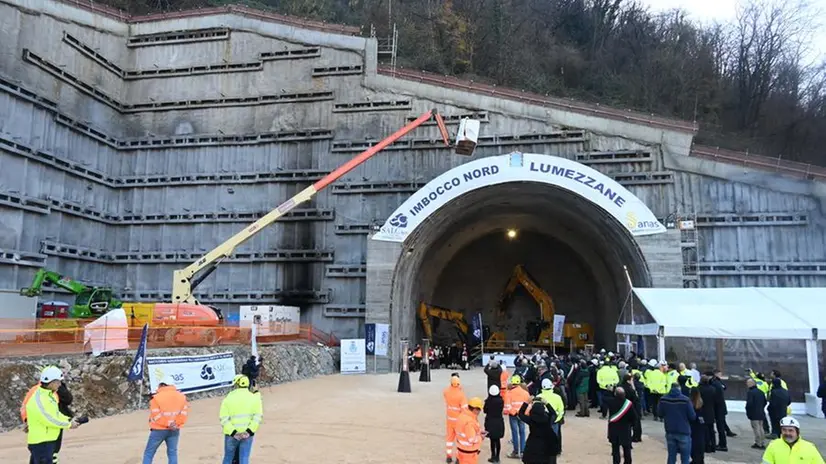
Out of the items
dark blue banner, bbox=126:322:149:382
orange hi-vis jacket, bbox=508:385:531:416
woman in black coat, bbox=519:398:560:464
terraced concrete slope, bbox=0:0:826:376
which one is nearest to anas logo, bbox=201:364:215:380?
dark blue banner, bbox=126:322:149:382

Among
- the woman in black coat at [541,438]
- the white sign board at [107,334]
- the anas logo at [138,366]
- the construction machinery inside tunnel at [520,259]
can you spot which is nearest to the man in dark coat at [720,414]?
the woman in black coat at [541,438]

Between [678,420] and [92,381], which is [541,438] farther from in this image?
[92,381]

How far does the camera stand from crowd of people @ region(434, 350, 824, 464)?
762 centimetres

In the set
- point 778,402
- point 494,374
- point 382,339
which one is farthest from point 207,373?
point 778,402

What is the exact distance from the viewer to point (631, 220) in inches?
934

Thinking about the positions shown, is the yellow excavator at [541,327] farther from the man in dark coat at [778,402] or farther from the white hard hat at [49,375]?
the white hard hat at [49,375]

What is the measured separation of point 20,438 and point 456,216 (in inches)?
807

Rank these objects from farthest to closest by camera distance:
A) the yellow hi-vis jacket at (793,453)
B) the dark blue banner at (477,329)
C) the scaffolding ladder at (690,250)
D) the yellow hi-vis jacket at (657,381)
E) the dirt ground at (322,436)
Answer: the dark blue banner at (477,329), the scaffolding ladder at (690,250), the yellow hi-vis jacket at (657,381), the dirt ground at (322,436), the yellow hi-vis jacket at (793,453)

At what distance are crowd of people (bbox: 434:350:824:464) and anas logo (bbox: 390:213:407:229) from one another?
34.2 ft

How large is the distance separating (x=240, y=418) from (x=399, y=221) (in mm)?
18335

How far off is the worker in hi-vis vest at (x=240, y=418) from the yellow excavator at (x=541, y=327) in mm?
27005

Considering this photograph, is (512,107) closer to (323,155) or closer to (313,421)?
(323,155)

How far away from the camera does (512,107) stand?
28844mm

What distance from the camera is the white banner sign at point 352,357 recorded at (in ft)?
84.7
